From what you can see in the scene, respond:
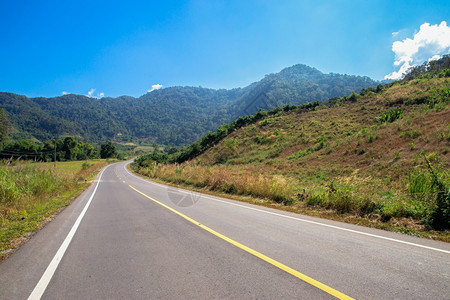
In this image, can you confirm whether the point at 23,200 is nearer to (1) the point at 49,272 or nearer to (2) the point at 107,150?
(1) the point at 49,272

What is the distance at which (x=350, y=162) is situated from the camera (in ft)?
68.2

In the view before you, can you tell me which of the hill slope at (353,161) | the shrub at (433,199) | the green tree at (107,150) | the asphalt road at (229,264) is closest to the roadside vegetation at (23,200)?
the asphalt road at (229,264)

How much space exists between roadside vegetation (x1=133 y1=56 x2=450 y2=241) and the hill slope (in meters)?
0.03

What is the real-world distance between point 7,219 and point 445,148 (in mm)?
23829

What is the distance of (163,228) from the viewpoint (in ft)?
18.6

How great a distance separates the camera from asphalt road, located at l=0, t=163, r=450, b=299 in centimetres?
263

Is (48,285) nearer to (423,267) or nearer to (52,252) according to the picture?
(52,252)

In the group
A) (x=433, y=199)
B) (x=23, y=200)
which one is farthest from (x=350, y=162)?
(x=23, y=200)

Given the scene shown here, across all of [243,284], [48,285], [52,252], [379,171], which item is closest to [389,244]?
[243,284]

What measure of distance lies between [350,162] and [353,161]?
0.28 metres

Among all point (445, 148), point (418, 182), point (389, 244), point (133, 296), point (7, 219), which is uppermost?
point (445, 148)

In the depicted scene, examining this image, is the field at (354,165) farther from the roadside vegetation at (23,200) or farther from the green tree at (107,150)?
the green tree at (107,150)

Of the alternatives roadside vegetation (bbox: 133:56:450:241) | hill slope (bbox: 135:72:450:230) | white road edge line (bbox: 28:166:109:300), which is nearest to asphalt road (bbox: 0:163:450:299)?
white road edge line (bbox: 28:166:109:300)

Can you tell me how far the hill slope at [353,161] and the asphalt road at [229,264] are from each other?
1792 mm
